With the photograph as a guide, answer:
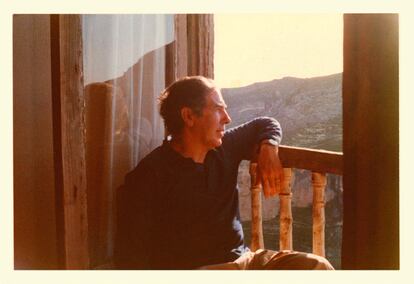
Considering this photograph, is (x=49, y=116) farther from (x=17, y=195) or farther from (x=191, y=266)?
(x=191, y=266)

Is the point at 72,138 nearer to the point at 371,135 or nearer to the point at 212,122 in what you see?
the point at 212,122

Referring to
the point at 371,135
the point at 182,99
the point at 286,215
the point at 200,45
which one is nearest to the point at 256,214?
the point at 286,215

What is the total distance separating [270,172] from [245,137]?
0.32m

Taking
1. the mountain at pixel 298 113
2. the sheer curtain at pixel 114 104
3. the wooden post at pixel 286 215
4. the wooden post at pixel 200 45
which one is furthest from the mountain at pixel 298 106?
the sheer curtain at pixel 114 104

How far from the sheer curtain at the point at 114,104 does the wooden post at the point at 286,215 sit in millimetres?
728

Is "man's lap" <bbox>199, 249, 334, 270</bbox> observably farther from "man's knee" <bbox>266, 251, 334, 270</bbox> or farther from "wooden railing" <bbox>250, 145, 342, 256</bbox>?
"wooden railing" <bbox>250, 145, 342, 256</bbox>

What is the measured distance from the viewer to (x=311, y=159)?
2.58 metres

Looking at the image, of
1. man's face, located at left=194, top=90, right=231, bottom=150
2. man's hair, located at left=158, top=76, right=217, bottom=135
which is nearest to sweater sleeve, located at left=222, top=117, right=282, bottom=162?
man's face, located at left=194, top=90, right=231, bottom=150

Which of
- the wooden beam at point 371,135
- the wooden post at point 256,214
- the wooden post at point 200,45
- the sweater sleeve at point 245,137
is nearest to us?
the wooden beam at point 371,135

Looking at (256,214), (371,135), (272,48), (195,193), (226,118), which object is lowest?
(256,214)

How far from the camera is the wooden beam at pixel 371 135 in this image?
3.91 ft

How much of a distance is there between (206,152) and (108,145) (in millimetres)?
528

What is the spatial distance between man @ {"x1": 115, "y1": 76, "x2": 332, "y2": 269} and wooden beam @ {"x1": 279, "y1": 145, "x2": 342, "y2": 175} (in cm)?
17

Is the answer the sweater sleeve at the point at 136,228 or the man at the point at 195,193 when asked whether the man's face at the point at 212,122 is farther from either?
the sweater sleeve at the point at 136,228
